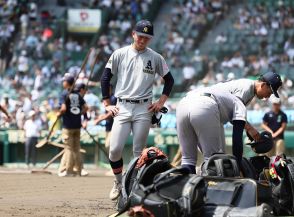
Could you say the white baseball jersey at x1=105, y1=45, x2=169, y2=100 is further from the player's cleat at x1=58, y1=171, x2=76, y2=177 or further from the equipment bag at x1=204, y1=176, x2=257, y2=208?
the player's cleat at x1=58, y1=171, x2=76, y2=177

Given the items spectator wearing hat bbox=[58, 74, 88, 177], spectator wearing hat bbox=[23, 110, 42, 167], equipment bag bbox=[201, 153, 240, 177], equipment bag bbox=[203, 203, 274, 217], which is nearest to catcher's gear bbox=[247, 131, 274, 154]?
equipment bag bbox=[201, 153, 240, 177]

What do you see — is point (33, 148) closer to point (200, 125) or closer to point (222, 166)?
point (200, 125)

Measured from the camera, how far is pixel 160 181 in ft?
25.6

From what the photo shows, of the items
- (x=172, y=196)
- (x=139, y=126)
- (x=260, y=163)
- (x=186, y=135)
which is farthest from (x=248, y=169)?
(x=139, y=126)

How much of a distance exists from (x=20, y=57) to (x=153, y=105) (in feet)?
71.0

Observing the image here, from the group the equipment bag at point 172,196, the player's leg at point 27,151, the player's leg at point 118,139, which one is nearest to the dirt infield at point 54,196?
the player's leg at point 118,139

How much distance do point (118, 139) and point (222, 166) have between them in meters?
2.59

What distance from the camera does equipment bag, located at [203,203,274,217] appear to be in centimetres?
771

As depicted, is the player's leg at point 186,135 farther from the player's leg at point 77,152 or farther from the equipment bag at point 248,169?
the player's leg at point 77,152

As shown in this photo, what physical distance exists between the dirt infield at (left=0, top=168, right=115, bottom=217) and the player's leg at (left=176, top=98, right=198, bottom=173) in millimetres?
1028

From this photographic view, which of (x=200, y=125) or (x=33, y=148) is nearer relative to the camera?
(x=200, y=125)

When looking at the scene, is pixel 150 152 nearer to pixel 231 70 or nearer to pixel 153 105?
pixel 153 105

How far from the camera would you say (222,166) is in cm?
855

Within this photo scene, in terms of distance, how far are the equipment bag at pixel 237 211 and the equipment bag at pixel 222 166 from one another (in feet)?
1.97
